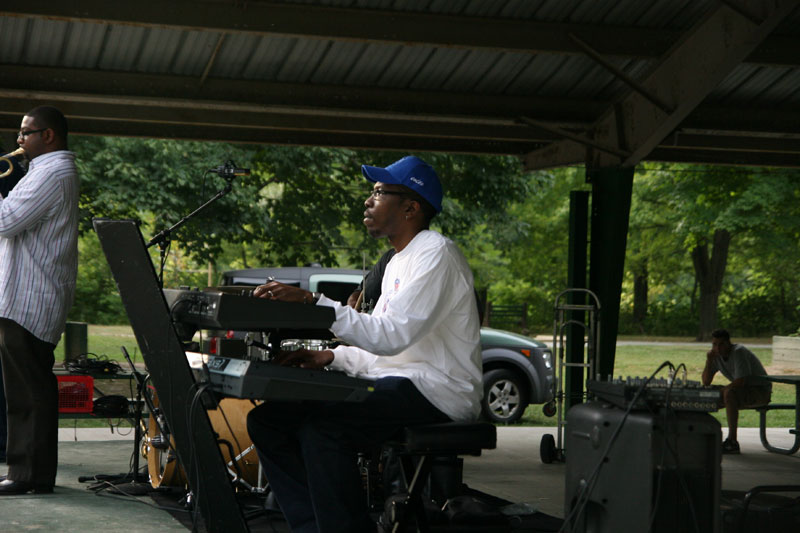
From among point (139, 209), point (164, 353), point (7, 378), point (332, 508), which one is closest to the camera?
point (332, 508)

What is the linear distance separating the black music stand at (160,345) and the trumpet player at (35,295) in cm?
165

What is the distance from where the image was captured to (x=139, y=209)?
1572 cm

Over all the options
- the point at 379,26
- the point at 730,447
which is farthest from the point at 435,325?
the point at 730,447

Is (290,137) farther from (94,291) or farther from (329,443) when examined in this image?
(94,291)

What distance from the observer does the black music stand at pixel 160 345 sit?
4262 millimetres

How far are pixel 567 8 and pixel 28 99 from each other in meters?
4.35

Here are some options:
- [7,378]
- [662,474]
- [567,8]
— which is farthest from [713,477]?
[567,8]

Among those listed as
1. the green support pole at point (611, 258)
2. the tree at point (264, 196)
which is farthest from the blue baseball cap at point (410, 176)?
the tree at point (264, 196)

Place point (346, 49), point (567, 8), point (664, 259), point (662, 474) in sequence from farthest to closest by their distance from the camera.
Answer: point (664, 259)
point (346, 49)
point (567, 8)
point (662, 474)

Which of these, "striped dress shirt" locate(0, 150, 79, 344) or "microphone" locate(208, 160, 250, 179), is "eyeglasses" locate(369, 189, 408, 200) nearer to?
"microphone" locate(208, 160, 250, 179)

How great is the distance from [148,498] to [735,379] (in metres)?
6.38

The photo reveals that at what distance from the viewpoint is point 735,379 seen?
10328 mm

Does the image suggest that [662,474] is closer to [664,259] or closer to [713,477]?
[713,477]

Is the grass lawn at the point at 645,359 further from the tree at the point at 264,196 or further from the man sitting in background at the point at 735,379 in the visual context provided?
the man sitting in background at the point at 735,379
